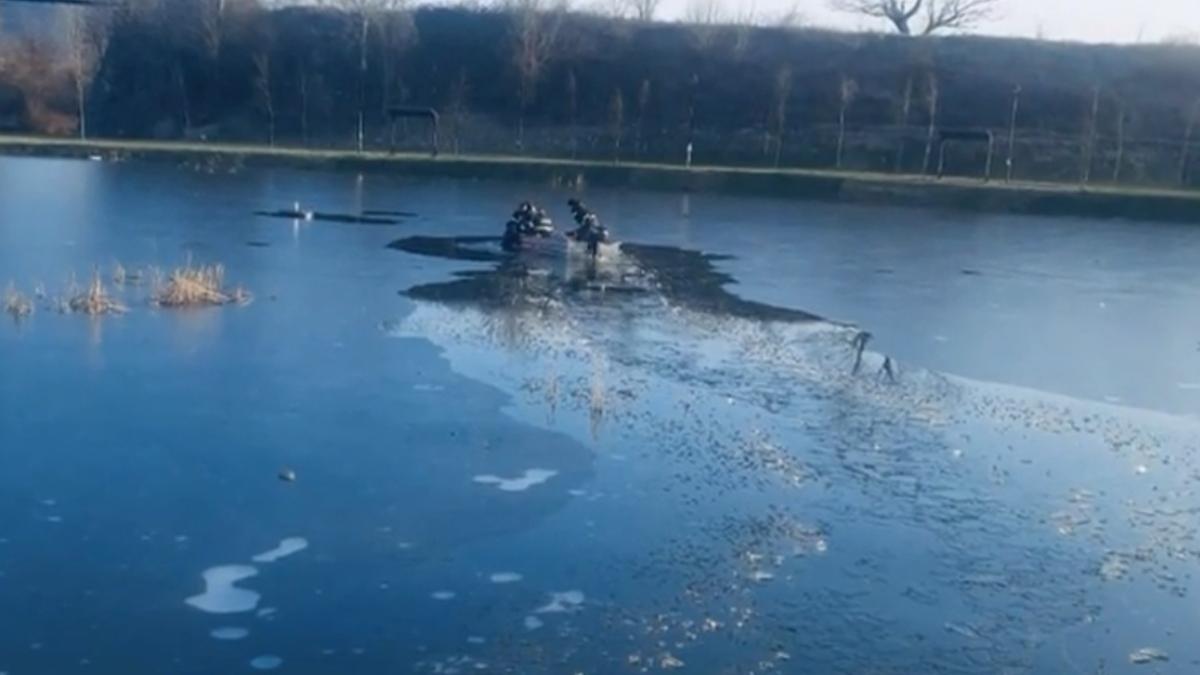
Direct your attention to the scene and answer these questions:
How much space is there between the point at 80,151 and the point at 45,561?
1913 inches

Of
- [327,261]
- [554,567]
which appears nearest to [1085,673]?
[554,567]

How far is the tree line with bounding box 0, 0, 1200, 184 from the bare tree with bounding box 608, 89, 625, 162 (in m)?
0.14

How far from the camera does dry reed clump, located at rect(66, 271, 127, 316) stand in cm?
1938

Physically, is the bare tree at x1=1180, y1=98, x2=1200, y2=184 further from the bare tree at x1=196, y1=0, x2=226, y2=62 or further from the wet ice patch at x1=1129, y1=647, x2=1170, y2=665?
the wet ice patch at x1=1129, y1=647, x2=1170, y2=665

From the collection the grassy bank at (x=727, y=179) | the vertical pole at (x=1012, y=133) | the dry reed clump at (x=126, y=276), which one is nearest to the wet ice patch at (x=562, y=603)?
the dry reed clump at (x=126, y=276)

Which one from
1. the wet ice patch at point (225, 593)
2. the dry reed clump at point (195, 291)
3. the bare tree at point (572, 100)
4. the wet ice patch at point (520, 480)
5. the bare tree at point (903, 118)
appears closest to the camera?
the wet ice patch at point (225, 593)

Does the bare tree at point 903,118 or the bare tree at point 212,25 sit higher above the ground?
the bare tree at point 212,25

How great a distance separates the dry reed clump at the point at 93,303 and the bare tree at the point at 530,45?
1710 inches

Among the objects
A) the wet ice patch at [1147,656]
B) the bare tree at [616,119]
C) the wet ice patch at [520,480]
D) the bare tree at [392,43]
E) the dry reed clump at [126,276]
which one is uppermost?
the bare tree at [392,43]

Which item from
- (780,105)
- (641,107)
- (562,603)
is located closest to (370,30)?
(641,107)

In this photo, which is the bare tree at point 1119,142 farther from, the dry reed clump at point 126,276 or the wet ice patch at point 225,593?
the wet ice patch at point 225,593

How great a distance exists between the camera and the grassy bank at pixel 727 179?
46656mm

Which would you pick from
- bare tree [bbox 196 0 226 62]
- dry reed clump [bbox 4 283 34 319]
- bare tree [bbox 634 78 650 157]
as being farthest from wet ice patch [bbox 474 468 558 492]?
bare tree [bbox 196 0 226 62]

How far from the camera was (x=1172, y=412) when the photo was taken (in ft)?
53.2
